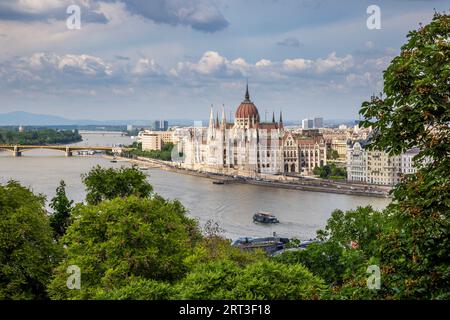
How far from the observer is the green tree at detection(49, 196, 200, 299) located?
6059mm

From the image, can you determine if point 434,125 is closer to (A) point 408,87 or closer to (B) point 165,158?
(A) point 408,87

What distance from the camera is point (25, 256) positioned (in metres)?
6.92

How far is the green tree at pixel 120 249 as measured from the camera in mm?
6059

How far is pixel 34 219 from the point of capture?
7.44 meters

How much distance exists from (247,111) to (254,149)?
11.7 feet

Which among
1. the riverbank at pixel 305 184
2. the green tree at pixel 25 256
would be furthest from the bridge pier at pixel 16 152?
the green tree at pixel 25 256

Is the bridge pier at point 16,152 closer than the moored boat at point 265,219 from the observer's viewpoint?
No

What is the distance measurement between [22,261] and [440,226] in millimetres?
5226

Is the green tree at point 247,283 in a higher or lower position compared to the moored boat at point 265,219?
higher

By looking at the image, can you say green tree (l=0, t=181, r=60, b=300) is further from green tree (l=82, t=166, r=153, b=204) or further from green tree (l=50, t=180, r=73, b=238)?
green tree (l=50, t=180, r=73, b=238)

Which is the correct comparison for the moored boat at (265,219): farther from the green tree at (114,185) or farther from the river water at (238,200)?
the green tree at (114,185)

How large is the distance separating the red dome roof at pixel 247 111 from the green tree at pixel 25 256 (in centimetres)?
3741
